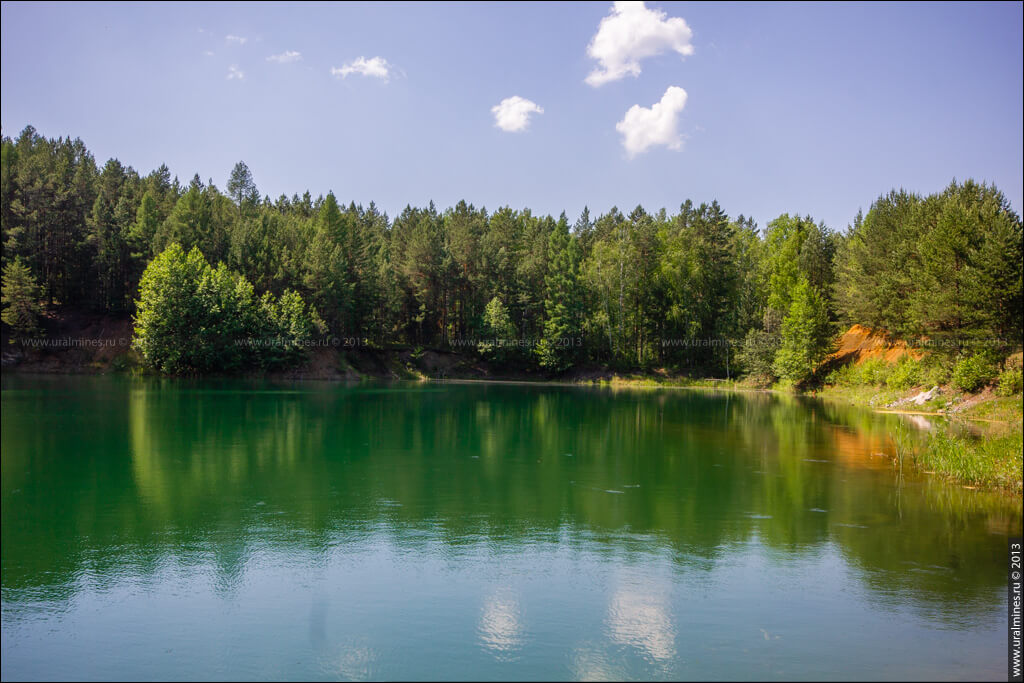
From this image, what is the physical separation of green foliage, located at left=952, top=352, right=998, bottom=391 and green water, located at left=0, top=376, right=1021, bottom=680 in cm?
1793

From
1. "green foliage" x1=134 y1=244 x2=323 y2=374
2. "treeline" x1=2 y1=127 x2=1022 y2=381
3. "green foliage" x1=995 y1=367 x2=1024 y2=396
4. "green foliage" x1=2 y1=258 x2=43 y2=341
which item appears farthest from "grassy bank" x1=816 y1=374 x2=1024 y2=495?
"green foliage" x1=2 y1=258 x2=43 y2=341

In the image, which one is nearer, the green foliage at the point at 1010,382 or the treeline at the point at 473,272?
the green foliage at the point at 1010,382

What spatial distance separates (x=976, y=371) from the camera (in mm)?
36781

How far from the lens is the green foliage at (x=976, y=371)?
36594 millimetres

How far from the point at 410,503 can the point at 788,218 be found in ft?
331

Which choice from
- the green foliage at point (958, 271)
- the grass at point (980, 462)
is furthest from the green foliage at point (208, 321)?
the grass at point (980, 462)

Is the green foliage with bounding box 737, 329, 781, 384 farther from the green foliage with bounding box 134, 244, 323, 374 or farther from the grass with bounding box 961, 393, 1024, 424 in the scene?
the green foliage with bounding box 134, 244, 323, 374

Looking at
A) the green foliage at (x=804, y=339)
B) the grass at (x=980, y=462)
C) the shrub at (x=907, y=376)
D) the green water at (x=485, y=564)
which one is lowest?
the green water at (x=485, y=564)

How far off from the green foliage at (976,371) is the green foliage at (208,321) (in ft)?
191

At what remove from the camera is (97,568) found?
11.2 m

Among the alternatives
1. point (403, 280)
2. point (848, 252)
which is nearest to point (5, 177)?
point (403, 280)

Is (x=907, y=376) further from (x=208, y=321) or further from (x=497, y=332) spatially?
(x=208, y=321)

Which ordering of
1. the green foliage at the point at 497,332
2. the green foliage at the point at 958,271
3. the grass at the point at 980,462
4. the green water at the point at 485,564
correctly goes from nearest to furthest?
the green water at the point at 485,564
the grass at the point at 980,462
the green foliage at the point at 958,271
the green foliage at the point at 497,332

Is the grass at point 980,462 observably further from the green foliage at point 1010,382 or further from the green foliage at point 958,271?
the green foliage at point 958,271
